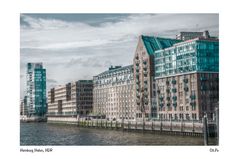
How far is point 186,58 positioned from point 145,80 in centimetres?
1837

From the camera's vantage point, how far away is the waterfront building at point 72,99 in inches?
4370

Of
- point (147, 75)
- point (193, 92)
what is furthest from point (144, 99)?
point (193, 92)

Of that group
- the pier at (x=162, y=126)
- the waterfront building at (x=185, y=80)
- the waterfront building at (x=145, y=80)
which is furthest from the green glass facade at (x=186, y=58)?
the pier at (x=162, y=126)

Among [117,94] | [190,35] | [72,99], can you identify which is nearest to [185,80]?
[190,35]

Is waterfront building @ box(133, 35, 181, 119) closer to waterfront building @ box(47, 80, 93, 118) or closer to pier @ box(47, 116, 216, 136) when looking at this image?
pier @ box(47, 116, 216, 136)

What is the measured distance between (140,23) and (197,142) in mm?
13698

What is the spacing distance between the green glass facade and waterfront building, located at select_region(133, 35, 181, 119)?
252 cm

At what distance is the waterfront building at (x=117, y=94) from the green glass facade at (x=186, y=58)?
9.01 metres

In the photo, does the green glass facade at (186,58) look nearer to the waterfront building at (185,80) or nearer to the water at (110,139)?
the waterfront building at (185,80)

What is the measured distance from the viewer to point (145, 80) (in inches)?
2872
